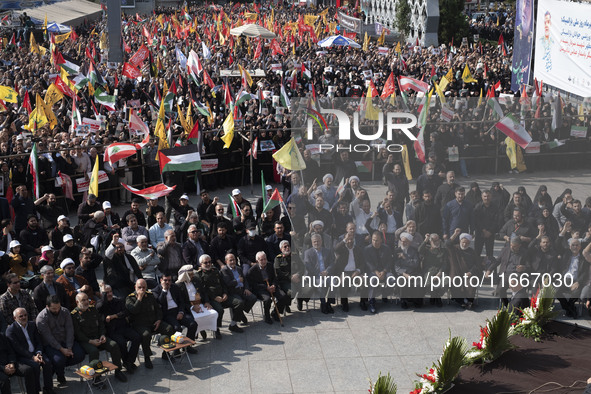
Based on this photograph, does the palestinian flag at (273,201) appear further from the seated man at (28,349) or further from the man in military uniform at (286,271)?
the seated man at (28,349)

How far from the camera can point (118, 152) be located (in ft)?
58.4

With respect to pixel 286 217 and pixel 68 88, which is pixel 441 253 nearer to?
pixel 286 217

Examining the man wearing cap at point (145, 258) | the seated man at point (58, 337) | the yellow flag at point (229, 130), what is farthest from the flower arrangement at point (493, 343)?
the yellow flag at point (229, 130)

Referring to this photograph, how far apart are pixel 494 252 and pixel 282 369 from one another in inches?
230

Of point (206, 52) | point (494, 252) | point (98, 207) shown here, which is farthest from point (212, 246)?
point (206, 52)

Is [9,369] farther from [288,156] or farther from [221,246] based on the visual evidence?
[288,156]

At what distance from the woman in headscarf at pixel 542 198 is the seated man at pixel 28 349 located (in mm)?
8553

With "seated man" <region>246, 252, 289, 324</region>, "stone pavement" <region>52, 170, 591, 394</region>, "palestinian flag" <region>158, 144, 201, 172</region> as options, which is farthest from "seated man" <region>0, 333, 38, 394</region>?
"palestinian flag" <region>158, 144, 201, 172</region>

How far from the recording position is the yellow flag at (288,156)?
52.0ft

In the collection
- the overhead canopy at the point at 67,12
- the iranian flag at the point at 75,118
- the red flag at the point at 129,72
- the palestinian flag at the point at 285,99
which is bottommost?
the iranian flag at the point at 75,118

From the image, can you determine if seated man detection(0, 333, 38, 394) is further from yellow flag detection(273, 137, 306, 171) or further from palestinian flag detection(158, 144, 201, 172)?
palestinian flag detection(158, 144, 201, 172)

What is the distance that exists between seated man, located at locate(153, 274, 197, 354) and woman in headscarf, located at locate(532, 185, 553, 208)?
21.1ft

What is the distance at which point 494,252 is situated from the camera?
15.7m

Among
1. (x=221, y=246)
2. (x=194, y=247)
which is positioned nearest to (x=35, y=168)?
(x=194, y=247)
